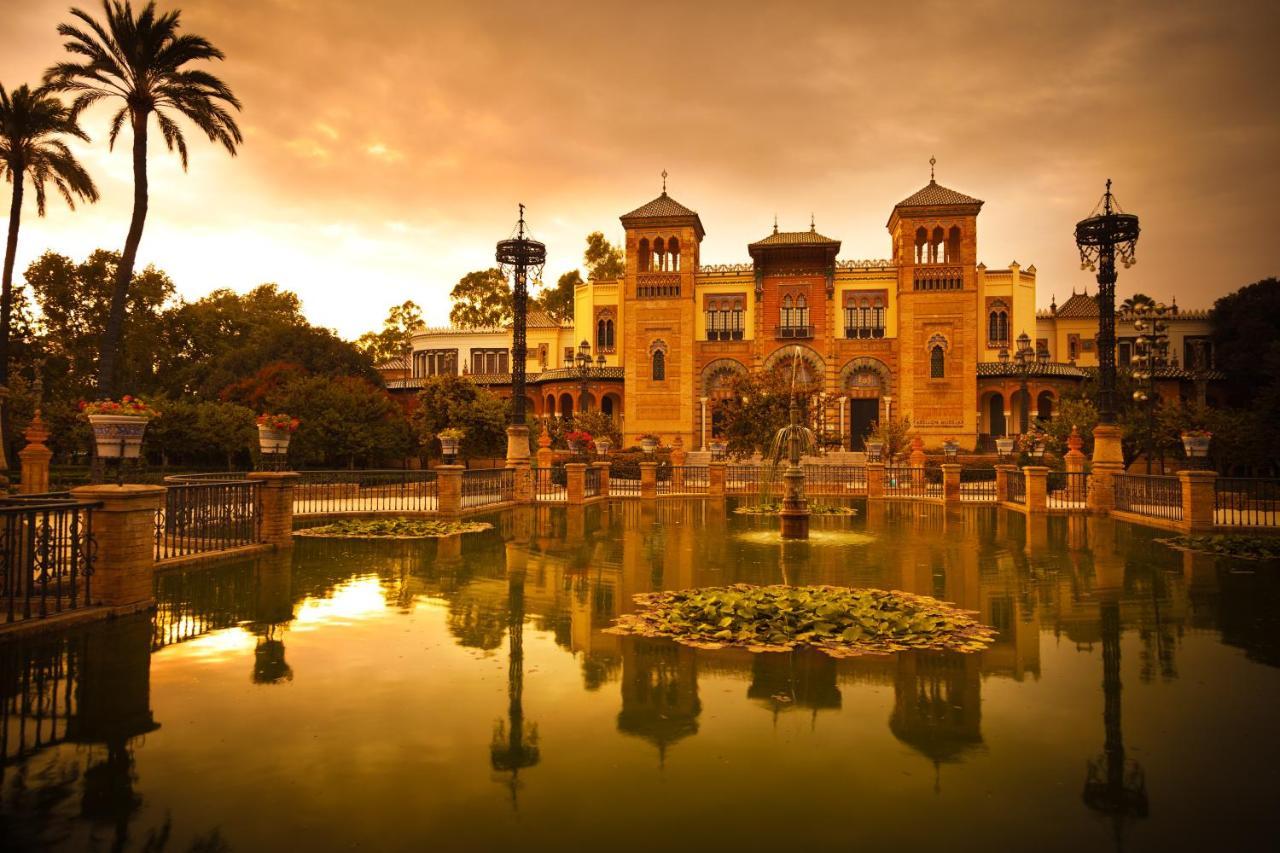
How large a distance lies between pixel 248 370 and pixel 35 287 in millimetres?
9890

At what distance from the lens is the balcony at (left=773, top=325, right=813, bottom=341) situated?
46625 millimetres

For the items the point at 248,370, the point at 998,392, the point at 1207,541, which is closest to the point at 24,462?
the point at 248,370

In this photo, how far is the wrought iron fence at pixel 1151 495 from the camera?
16.9 m

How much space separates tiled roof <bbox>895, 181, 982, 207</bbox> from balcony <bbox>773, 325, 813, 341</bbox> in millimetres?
8983

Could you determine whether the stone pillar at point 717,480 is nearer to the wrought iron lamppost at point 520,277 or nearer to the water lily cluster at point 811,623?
the wrought iron lamppost at point 520,277

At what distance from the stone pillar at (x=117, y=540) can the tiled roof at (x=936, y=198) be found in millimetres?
44921

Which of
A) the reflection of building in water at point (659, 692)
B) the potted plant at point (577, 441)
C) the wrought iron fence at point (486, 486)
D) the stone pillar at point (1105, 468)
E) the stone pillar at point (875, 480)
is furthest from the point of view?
the potted plant at point (577, 441)

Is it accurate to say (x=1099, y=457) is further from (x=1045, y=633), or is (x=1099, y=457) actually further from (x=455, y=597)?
(x=455, y=597)

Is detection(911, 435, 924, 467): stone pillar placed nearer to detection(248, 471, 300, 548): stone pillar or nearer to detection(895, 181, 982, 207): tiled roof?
detection(895, 181, 982, 207): tiled roof

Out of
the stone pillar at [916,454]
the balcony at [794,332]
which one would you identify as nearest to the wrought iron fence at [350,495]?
the stone pillar at [916,454]

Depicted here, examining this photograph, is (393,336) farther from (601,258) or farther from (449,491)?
(449,491)

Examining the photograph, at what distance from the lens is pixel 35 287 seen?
3706cm

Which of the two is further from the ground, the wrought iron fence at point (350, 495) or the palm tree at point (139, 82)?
the palm tree at point (139, 82)

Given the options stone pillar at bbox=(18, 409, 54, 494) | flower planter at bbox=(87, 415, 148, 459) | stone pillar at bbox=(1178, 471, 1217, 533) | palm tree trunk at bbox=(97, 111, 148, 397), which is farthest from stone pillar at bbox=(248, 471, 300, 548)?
stone pillar at bbox=(1178, 471, 1217, 533)
